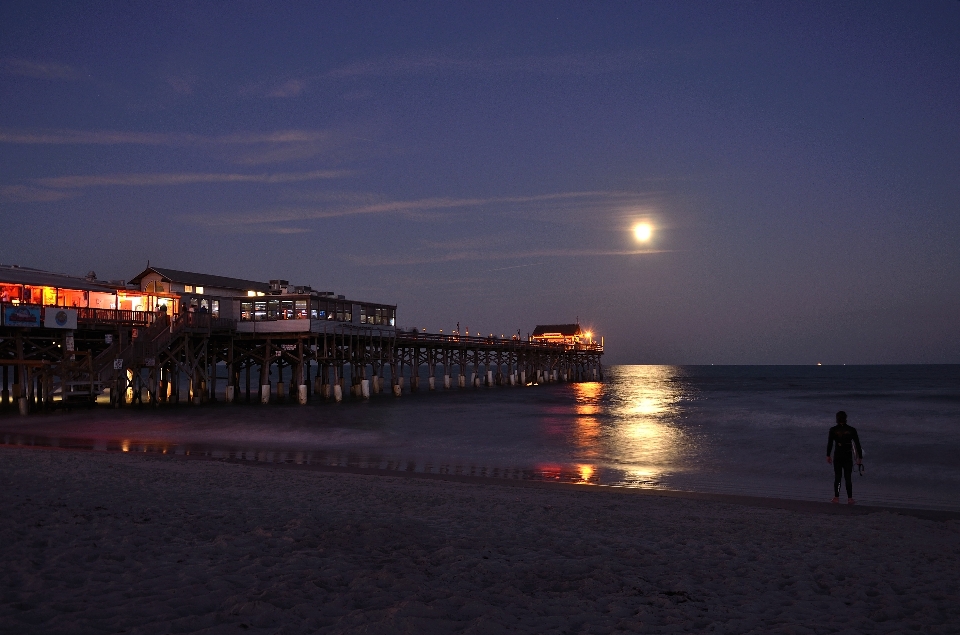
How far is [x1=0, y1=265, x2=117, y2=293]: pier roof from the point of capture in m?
37.9

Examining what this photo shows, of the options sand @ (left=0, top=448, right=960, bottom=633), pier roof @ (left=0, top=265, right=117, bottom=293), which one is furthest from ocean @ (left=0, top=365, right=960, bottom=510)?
pier roof @ (left=0, top=265, right=117, bottom=293)

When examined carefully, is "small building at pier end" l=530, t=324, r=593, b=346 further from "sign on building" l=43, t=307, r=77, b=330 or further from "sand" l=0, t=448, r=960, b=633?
"sand" l=0, t=448, r=960, b=633

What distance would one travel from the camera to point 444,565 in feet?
25.1

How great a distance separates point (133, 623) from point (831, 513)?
11177mm

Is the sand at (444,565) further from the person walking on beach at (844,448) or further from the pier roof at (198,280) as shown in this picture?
the pier roof at (198,280)

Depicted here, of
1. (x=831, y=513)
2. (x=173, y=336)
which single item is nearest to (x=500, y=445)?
(x=831, y=513)

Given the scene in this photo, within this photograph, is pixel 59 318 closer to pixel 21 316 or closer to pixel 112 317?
pixel 21 316

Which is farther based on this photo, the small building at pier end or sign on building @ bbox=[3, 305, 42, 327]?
the small building at pier end

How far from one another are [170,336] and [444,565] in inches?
1425

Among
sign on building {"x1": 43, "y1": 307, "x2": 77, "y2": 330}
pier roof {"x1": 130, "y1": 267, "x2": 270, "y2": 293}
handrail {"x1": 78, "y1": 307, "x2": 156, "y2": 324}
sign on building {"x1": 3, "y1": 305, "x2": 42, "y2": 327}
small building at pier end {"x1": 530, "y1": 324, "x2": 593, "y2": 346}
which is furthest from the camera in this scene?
small building at pier end {"x1": 530, "y1": 324, "x2": 593, "y2": 346}

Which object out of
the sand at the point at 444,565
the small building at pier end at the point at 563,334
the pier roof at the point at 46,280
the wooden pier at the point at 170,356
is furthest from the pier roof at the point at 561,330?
the sand at the point at 444,565

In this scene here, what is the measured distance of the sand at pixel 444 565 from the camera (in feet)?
19.5

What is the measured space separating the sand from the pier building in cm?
2615

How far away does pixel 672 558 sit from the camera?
8.44 meters
